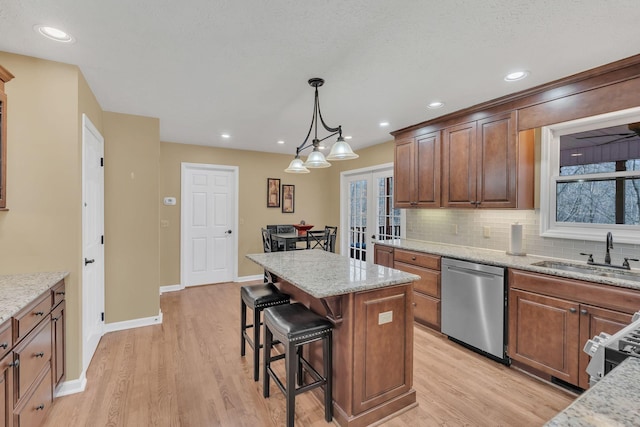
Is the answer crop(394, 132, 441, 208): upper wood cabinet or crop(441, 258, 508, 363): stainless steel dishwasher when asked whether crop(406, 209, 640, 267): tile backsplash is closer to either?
crop(394, 132, 441, 208): upper wood cabinet

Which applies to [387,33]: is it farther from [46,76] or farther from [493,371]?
[493,371]

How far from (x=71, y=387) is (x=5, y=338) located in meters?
1.17

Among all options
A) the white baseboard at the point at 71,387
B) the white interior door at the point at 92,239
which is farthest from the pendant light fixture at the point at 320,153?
the white baseboard at the point at 71,387

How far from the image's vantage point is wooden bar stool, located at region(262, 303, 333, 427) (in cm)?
182

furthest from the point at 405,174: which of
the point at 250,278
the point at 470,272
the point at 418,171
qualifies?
the point at 250,278

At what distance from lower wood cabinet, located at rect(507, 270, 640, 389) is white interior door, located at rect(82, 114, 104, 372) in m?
3.58

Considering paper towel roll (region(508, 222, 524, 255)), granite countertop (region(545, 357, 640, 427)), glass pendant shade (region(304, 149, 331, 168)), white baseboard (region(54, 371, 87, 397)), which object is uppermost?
glass pendant shade (region(304, 149, 331, 168))

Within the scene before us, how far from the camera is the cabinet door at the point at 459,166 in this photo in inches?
128

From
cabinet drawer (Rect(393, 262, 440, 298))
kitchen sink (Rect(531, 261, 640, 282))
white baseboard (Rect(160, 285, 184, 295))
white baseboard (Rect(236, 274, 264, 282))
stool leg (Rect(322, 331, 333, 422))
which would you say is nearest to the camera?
stool leg (Rect(322, 331, 333, 422))

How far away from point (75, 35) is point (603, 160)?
4109 millimetres

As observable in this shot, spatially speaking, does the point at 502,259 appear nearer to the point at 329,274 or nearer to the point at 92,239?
the point at 329,274

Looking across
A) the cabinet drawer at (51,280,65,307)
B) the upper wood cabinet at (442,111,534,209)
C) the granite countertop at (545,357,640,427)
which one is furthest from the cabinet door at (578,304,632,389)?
the cabinet drawer at (51,280,65,307)

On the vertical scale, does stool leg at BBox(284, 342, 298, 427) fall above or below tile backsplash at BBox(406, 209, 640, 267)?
below

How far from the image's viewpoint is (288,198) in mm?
6039
